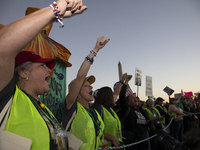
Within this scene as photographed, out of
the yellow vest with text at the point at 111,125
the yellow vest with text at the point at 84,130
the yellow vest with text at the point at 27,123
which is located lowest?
the yellow vest with text at the point at 111,125

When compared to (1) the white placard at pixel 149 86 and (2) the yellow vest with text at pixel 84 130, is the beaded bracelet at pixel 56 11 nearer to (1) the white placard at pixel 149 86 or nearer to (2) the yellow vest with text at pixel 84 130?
(2) the yellow vest with text at pixel 84 130

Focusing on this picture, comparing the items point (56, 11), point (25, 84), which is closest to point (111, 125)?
point (25, 84)

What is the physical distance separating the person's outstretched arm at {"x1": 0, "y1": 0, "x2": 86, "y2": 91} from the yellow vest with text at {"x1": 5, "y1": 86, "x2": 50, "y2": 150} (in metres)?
0.31

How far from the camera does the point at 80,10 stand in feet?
3.39

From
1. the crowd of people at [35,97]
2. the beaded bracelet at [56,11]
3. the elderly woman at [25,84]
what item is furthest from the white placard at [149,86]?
the beaded bracelet at [56,11]

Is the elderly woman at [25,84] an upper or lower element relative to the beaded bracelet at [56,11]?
lower

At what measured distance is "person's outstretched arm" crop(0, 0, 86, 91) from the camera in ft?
2.74

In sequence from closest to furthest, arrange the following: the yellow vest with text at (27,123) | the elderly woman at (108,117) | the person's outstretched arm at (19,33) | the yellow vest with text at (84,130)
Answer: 1. the person's outstretched arm at (19,33)
2. the yellow vest with text at (27,123)
3. the yellow vest with text at (84,130)
4. the elderly woman at (108,117)

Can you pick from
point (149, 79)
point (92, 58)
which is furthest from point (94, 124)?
point (149, 79)

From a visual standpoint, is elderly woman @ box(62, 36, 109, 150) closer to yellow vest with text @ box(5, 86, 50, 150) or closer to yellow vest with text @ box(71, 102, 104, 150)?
yellow vest with text @ box(71, 102, 104, 150)

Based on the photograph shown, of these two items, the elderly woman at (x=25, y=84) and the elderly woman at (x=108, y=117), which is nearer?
the elderly woman at (x=25, y=84)

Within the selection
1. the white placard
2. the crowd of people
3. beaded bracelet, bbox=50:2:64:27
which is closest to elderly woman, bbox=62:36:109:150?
the crowd of people

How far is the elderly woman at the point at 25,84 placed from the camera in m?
0.85

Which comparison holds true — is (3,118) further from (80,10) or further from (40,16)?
(80,10)
